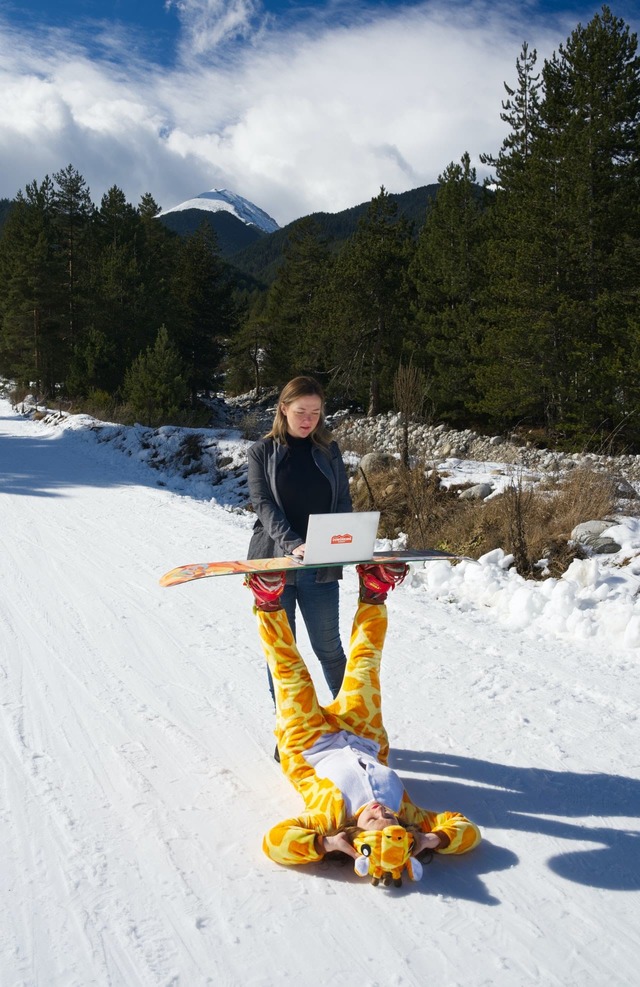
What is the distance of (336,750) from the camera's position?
2963 mm

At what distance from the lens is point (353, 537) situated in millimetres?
3152

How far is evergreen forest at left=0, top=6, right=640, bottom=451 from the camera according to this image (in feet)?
55.6

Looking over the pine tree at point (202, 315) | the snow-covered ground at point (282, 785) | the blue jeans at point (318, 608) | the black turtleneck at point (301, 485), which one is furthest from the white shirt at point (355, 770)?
the pine tree at point (202, 315)

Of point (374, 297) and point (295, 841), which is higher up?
Result: point (374, 297)

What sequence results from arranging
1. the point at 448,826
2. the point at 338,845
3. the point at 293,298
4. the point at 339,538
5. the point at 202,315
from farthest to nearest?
the point at 293,298 < the point at 202,315 < the point at 339,538 < the point at 448,826 < the point at 338,845

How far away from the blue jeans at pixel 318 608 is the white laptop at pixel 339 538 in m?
0.30

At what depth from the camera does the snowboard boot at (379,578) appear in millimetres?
3324

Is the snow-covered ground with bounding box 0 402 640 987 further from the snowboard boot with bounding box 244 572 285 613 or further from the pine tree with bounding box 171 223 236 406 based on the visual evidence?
the pine tree with bounding box 171 223 236 406

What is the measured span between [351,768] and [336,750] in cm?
18

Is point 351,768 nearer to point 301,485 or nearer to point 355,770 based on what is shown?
point 355,770

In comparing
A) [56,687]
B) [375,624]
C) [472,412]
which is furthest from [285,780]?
[472,412]

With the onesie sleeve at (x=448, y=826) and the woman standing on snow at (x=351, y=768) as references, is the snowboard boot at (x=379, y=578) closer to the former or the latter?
the woman standing on snow at (x=351, y=768)

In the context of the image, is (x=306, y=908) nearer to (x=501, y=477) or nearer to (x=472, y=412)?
(x=501, y=477)

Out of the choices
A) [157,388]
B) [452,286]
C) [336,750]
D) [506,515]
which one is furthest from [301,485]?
[452,286]
